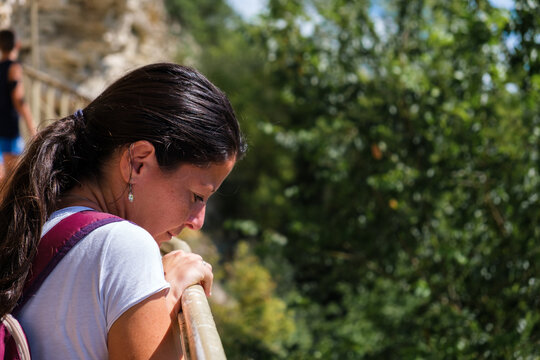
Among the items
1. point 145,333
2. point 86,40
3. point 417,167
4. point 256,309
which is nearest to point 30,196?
point 145,333

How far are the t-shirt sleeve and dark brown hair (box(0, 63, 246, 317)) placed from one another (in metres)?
0.16

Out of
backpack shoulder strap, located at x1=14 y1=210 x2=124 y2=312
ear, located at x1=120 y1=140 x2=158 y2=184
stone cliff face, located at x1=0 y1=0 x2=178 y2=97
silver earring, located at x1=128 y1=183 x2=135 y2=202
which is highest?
stone cliff face, located at x1=0 y1=0 x2=178 y2=97

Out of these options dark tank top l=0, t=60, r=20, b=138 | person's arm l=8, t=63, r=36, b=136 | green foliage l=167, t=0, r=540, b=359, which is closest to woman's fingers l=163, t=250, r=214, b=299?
green foliage l=167, t=0, r=540, b=359

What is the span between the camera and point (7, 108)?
159 inches

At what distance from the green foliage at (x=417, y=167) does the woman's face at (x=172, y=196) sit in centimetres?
157

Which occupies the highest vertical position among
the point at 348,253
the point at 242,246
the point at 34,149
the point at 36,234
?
the point at 242,246

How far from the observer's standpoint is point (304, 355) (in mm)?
3545

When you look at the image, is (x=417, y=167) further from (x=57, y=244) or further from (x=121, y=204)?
(x=57, y=244)

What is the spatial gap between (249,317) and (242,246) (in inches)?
91.1

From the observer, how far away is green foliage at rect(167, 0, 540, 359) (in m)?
2.92

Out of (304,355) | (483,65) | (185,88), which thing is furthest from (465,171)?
(185,88)

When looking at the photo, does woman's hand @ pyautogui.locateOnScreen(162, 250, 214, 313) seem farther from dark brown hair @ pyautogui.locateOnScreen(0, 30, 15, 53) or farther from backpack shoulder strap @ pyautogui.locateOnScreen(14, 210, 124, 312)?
dark brown hair @ pyautogui.locateOnScreen(0, 30, 15, 53)

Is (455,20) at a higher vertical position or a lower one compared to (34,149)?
higher

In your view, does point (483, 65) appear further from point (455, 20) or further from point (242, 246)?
point (242, 246)
